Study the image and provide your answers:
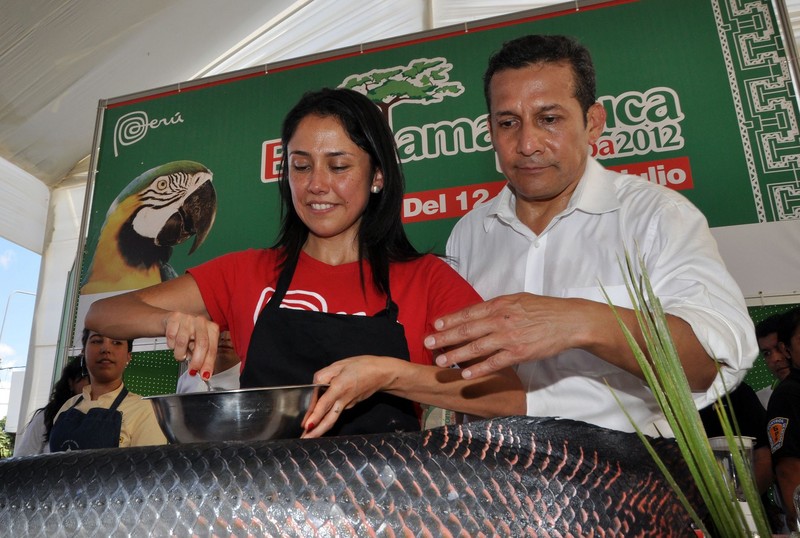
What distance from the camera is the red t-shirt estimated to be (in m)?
1.67

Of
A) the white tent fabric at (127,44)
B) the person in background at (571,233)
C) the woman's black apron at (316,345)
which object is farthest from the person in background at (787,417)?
the white tent fabric at (127,44)

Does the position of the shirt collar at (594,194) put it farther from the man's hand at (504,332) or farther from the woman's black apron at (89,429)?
the woman's black apron at (89,429)

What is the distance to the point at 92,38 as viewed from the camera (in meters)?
5.23

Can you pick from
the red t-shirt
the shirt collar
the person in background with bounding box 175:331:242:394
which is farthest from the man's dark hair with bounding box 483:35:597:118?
the person in background with bounding box 175:331:242:394

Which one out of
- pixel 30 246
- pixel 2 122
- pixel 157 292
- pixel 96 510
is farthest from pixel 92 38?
pixel 96 510

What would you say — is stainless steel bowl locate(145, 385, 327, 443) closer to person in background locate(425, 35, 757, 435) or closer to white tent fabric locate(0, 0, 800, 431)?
person in background locate(425, 35, 757, 435)

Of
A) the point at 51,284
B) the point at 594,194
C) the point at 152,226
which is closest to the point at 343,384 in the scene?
the point at 594,194

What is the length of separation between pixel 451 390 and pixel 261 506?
0.64 m

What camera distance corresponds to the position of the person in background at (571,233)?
5.45ft

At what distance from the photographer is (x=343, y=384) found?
1163mm

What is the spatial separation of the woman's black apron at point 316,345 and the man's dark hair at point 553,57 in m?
0.87

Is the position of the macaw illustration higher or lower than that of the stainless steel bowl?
higher

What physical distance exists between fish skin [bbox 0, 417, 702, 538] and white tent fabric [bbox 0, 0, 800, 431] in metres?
4.88

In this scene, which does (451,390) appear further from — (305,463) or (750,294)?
(750,294)
